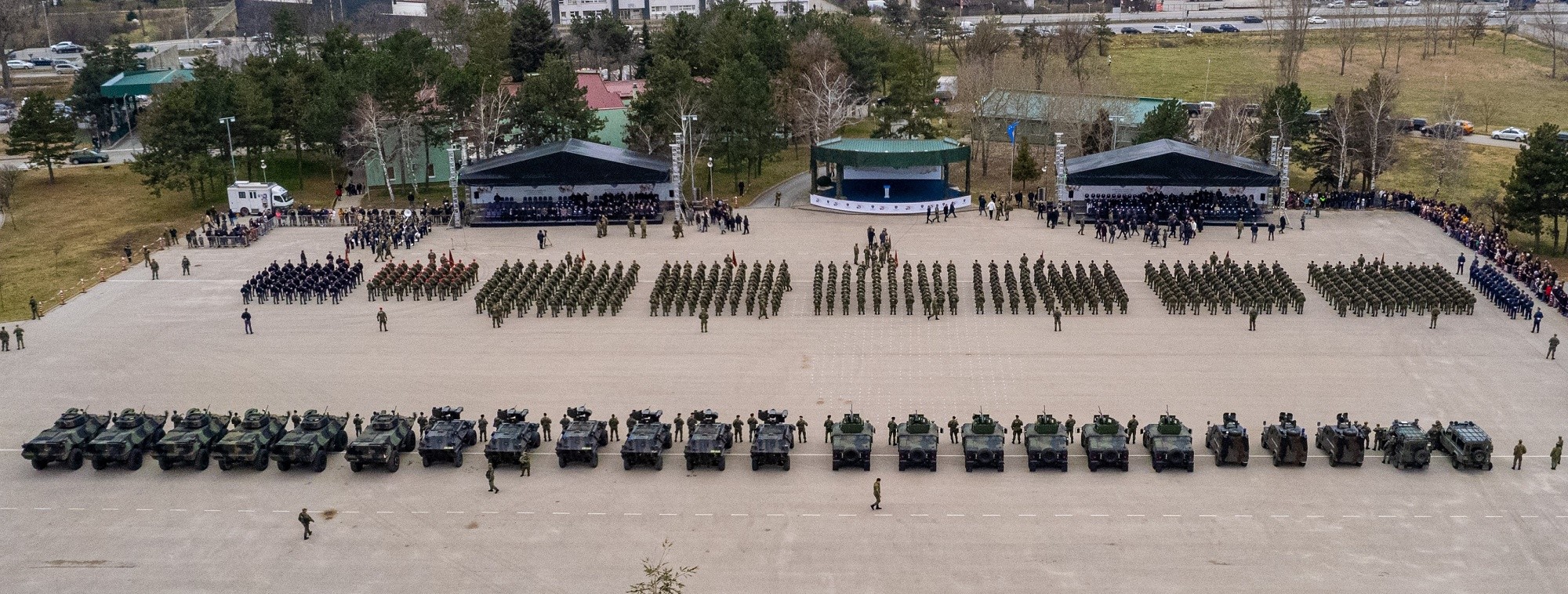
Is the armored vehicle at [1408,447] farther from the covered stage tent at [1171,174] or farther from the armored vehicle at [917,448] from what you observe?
the covered stage tent at [1171,174]

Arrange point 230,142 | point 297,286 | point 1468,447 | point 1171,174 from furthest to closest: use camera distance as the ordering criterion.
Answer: point 230,142 < point 1171,174 < point 297,286 < point 1468,447

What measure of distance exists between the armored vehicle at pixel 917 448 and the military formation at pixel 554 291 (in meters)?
14.0

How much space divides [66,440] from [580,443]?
34.0 feet

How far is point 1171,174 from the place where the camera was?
5075cm

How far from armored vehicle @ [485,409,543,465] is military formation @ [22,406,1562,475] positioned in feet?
0.08

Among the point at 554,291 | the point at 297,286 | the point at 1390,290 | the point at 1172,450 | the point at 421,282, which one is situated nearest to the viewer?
the point at 1172,450

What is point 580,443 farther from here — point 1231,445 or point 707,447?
point 1231,445

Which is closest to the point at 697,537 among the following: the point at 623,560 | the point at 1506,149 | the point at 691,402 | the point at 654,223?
the point at 623,560

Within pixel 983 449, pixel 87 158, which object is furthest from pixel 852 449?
pixel 87 158

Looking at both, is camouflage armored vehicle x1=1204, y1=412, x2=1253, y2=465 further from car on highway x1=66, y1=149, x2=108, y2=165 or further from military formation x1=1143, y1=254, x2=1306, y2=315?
car on highway x1=66, y1=149, x2=108, y2=165

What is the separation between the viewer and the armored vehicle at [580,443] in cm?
2652

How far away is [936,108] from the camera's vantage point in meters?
68.9

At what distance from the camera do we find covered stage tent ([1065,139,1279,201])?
5034 centimetres

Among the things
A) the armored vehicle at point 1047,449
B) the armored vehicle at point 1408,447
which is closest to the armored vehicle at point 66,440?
the armored vehicle at point 1047,449
